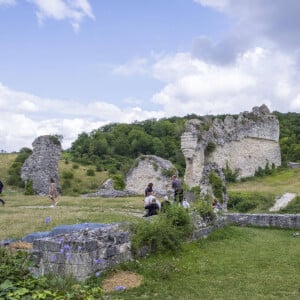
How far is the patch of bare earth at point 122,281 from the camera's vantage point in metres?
6.86

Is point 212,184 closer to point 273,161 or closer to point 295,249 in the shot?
point 295,249

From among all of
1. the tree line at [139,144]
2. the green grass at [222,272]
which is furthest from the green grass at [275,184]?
the green grass at [222,272]

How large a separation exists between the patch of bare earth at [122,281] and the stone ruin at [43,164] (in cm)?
2023

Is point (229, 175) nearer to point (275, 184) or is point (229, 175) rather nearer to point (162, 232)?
point (275, 184)

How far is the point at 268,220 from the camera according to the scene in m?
14.6

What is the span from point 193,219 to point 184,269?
3140mm

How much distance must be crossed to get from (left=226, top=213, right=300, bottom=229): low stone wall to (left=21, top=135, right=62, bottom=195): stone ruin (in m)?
14.9

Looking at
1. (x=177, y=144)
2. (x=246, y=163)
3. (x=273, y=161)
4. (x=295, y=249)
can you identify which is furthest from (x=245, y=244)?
(x=177, y=144)

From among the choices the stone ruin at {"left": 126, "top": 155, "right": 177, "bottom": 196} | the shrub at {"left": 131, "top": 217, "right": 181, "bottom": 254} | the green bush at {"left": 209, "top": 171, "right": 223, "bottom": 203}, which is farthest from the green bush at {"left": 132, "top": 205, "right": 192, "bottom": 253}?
the stone ruin at {"left": 126, "top": 155, "right": 177, "bottom": 196}

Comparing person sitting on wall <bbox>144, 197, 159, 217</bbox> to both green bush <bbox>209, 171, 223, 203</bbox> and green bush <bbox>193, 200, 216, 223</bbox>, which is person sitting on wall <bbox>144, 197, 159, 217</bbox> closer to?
green bush <bbox>193, 200, 216, 223</bbox>

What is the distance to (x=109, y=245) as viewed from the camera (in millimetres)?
7520

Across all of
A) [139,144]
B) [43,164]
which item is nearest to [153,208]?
[43,164]

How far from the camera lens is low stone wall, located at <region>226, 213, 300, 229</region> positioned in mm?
14242

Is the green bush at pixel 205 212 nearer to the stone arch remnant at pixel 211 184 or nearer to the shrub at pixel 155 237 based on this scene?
the shrub at pixel 155 237
